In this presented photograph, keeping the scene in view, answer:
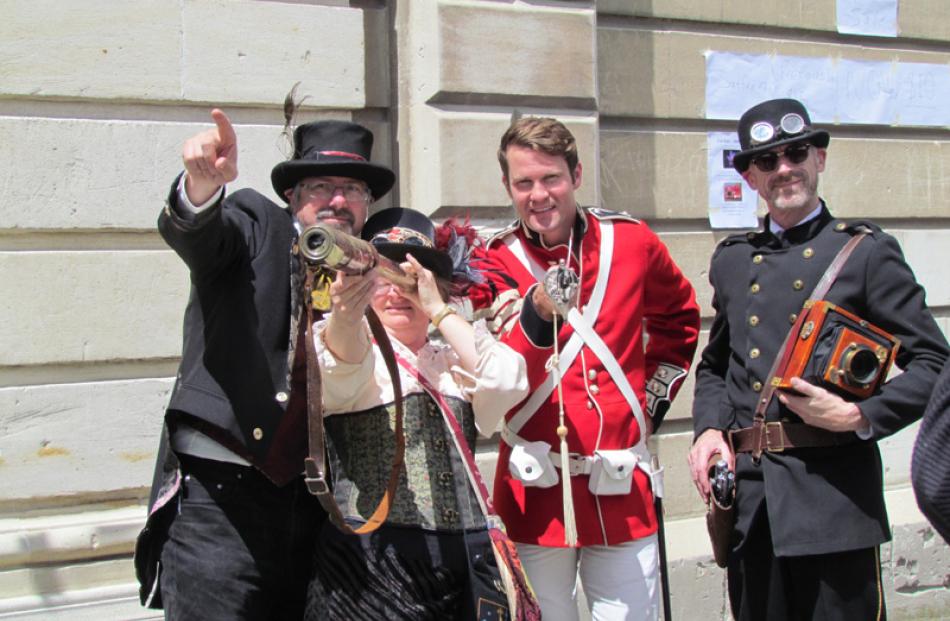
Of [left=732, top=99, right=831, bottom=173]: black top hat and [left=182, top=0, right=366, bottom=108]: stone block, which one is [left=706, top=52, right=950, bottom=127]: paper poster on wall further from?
[left=732, top=99, right=831, bottom=173]: black top hat

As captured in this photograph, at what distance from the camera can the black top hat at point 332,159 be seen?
2.83 m

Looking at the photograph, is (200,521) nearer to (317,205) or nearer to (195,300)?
(195,300)

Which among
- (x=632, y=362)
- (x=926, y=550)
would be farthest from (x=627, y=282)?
(x=926, y=550)

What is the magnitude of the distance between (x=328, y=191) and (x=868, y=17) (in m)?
4.37

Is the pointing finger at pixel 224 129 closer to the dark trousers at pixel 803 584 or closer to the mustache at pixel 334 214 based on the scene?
the mustache at pixel 334 214

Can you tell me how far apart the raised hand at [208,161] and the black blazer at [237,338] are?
3.6 inches

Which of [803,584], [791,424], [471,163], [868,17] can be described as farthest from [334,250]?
[868,17]

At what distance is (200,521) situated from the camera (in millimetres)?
2646

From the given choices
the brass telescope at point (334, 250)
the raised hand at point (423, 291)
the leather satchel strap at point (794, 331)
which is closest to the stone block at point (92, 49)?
the raised hand at point (423, 291)

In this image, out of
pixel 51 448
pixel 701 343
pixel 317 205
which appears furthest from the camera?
pixel 701 343

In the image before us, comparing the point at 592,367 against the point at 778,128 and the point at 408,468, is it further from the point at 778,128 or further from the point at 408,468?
the point at 778,128

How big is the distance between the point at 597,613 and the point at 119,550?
1.92 m

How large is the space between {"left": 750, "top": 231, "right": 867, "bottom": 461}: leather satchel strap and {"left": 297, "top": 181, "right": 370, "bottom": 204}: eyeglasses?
4.27 feet

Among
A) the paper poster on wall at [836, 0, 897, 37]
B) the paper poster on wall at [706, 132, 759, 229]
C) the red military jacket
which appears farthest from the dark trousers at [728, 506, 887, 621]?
the paper poster on wall at [836, 0, 897, 37]
